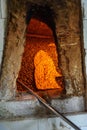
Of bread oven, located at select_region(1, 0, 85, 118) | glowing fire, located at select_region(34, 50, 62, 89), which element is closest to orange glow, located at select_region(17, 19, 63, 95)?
glowing fire, located at select_region(34, 50, 62, 89)

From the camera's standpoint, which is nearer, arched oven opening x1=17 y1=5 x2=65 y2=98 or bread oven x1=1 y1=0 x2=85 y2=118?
bread oven x1=1 y1=0 x2=85 y2=118

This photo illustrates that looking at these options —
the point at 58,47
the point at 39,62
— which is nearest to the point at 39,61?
the point at 39,62

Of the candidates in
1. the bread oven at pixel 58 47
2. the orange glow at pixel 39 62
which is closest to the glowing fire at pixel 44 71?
the orange glow at pixel 39 62

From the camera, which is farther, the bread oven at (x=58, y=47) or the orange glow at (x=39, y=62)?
the orange glow at (x=39, y=62)

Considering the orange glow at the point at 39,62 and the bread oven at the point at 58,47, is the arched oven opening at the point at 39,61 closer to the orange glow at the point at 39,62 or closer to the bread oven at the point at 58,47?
the orange glow at the point at 39,62

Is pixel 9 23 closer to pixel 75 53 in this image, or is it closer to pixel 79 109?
pixel 75 53

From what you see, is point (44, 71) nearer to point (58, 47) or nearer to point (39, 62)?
point (39, 62)

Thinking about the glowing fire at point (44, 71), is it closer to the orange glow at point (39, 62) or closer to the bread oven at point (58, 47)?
the orange glow at point (39, 62)

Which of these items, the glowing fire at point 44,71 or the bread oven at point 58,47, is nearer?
the bread oven at point 58,47

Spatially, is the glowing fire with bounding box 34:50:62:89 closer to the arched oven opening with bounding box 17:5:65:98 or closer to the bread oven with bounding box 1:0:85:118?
the arched oven opening with bounding box 17:5:65:98

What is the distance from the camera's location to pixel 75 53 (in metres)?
2.31

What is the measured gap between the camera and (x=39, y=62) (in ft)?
12.0

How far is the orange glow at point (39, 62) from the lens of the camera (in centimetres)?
358

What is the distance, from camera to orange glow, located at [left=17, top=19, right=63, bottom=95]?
11.7 feet
